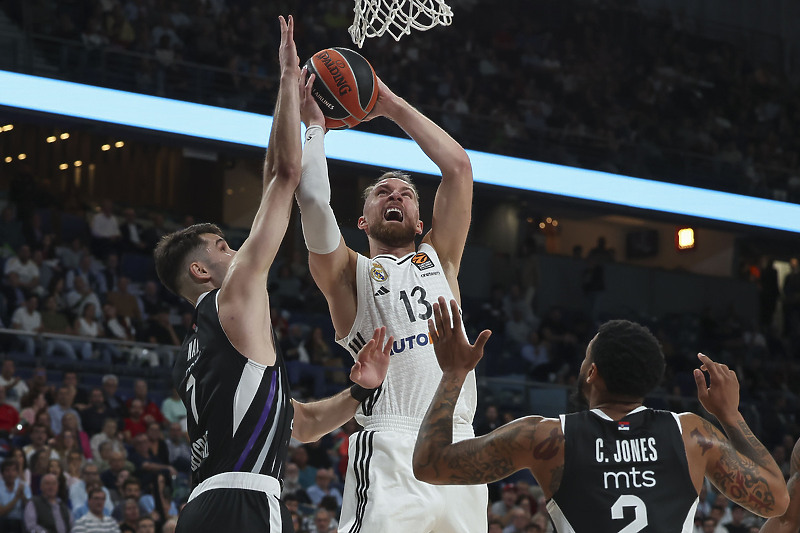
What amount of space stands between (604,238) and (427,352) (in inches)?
670

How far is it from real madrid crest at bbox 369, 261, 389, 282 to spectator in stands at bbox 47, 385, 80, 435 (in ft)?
22.1

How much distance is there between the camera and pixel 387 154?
1358 cm

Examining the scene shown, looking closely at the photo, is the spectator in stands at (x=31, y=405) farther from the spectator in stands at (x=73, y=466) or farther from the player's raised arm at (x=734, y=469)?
the player's raised arm at (x=734, y=469)

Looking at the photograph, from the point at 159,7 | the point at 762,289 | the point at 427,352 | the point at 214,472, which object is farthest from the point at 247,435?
the point at 762,289

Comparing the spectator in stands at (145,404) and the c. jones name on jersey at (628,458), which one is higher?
the c. jones name on jersey at (628,458)

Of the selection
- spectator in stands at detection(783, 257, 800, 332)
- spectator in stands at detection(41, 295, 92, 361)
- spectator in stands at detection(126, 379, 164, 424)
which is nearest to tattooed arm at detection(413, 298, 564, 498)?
spectator in stands at detection(126, 379, 164, 424)

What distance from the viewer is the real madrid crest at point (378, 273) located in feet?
15.3

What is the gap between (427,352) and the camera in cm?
450

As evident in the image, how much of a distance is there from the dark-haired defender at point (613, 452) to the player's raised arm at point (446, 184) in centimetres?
187

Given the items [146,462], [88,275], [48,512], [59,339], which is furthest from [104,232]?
[48,512]

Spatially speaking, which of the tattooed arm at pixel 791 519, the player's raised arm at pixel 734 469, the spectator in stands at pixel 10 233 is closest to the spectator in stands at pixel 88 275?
the spectator in stands at pixel 10 233

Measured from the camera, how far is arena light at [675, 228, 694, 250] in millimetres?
21188

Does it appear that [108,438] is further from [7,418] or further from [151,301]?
[151,301]

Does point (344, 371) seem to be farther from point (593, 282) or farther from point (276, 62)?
point (593, 282)
